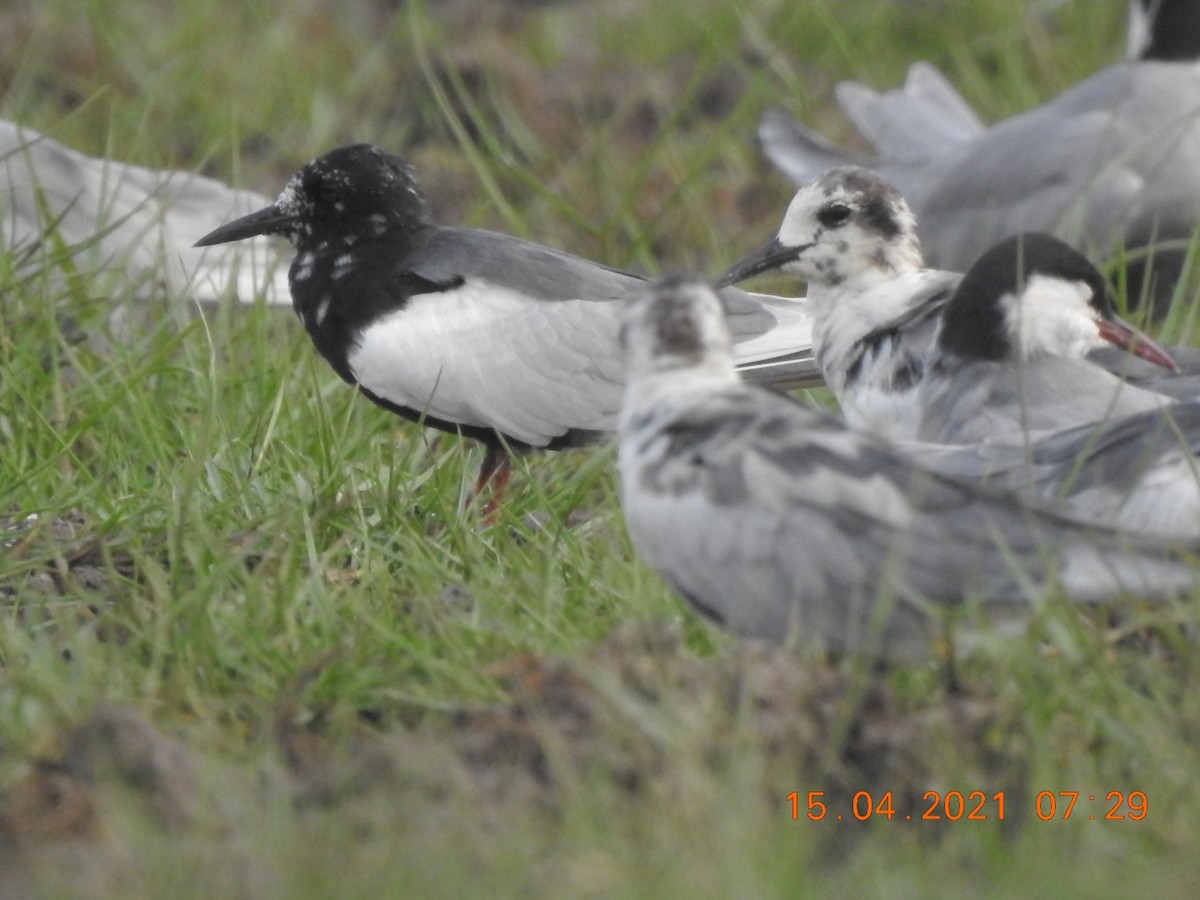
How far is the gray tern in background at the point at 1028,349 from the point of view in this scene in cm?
386

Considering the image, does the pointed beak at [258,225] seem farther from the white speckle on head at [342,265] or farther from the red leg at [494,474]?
the red leg at [494,474]

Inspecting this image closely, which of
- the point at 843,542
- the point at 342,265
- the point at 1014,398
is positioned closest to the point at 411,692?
the point at 843,542

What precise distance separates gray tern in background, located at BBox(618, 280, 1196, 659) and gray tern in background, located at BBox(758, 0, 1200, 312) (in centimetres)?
289

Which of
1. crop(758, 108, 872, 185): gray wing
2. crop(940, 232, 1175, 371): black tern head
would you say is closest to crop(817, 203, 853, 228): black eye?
crop(940, 232, 1175, 371): black tern head

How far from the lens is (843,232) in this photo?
444 cm

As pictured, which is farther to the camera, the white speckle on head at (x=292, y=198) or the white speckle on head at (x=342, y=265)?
the white speckle on head at (x=292, y=198)

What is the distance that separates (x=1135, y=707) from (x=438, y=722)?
3.37ft

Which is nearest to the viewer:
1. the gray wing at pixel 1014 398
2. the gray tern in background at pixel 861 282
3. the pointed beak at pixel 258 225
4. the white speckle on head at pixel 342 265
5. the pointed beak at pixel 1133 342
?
the gray wing at pixel 1014 398

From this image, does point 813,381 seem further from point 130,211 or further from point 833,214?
point 130,211

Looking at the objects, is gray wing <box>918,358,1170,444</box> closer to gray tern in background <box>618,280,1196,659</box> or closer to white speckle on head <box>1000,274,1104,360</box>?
white speckle on head <box>1000,274,1104,360</box>

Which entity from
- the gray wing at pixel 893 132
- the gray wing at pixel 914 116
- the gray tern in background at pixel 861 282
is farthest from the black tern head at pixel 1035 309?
the gray wing at pixel 914 116

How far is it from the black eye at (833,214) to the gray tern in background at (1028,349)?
493 mm

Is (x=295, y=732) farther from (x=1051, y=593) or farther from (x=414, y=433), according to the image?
(x=414, y=433)
